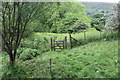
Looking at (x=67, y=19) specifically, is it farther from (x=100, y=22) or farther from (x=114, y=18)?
(x=114, y=18)

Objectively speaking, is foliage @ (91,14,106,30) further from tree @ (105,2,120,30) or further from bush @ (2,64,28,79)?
bush @ (2,64,28,79)

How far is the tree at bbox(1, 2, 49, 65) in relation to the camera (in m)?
4.74

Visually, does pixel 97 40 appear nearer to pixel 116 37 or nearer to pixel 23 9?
pixel 116 37

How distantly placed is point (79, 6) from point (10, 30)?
15.6 meters

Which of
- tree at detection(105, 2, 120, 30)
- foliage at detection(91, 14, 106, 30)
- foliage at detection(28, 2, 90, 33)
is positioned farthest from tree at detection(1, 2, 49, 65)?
foliage at detection(91, 14, 106, 30)

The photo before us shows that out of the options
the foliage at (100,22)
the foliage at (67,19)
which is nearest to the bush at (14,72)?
the foliage at (67,19)

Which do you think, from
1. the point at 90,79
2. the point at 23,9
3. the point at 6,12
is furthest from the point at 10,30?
the point at 90,79

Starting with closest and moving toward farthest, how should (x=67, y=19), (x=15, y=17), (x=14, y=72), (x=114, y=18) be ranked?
(x=14, y=72) → (x=15, y=17) → (x=114, y=18) → (x=67, y=19)

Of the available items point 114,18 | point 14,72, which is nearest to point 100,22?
point 114,18

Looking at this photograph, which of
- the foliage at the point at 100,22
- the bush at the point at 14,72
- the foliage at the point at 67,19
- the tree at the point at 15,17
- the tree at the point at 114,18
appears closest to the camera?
the bush at the point at 14,72

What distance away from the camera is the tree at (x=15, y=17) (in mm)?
4742

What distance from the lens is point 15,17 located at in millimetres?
5043

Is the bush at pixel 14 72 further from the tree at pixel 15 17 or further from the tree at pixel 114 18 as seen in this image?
the tree at pixel 114 18

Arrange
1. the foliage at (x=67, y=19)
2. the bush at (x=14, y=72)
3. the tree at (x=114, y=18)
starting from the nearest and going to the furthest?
the bush at (x=14, y=72) → the tree at (x=114, y=18) → the foliage at (x=67, y=19)
